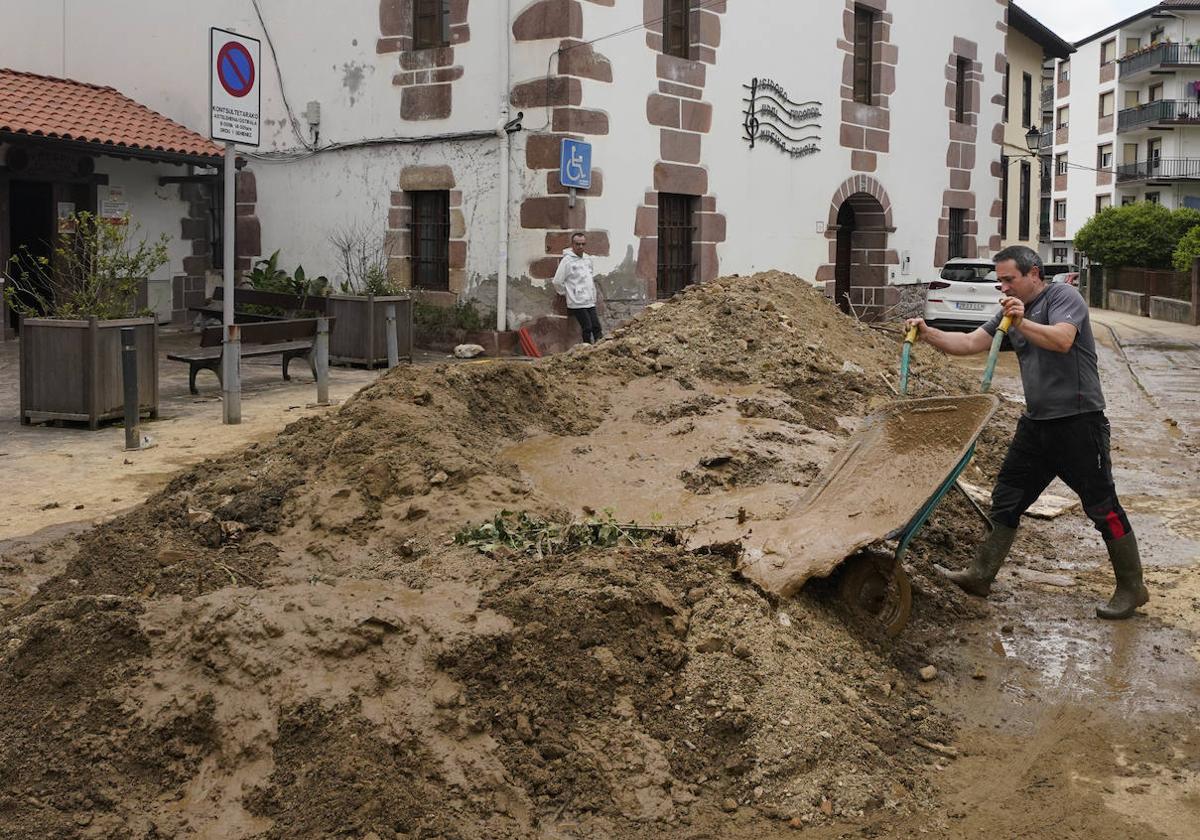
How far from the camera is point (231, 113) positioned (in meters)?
10.4

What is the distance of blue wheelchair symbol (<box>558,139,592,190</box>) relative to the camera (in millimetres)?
15195

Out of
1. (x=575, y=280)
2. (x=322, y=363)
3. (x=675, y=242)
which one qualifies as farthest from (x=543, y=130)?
(x=322, y=363)

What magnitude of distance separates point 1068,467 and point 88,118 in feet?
50.2

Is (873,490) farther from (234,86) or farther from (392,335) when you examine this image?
(392,335)

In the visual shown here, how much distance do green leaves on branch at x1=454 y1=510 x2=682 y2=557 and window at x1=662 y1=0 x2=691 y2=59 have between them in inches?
488

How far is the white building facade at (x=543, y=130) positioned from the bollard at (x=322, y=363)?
3761mm

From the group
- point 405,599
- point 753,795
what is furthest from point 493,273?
point 753,795

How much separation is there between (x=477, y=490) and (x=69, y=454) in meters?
4.28

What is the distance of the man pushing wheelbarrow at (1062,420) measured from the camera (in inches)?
234

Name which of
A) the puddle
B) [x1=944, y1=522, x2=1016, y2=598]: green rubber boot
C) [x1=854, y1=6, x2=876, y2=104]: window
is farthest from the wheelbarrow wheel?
[x1=854, y1=6, x2=876, y2=104]: window

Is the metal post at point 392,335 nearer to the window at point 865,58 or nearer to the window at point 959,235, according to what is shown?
the window at point 865,58

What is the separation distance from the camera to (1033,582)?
662cm

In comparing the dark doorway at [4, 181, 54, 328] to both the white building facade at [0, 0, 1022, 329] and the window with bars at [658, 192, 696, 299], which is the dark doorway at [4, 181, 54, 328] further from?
the window with bars at [658, 192, 696, 299]

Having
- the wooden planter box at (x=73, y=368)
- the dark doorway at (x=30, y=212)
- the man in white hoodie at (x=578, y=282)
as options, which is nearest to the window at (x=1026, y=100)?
the man in white hoodie at (x=578, y=282)
